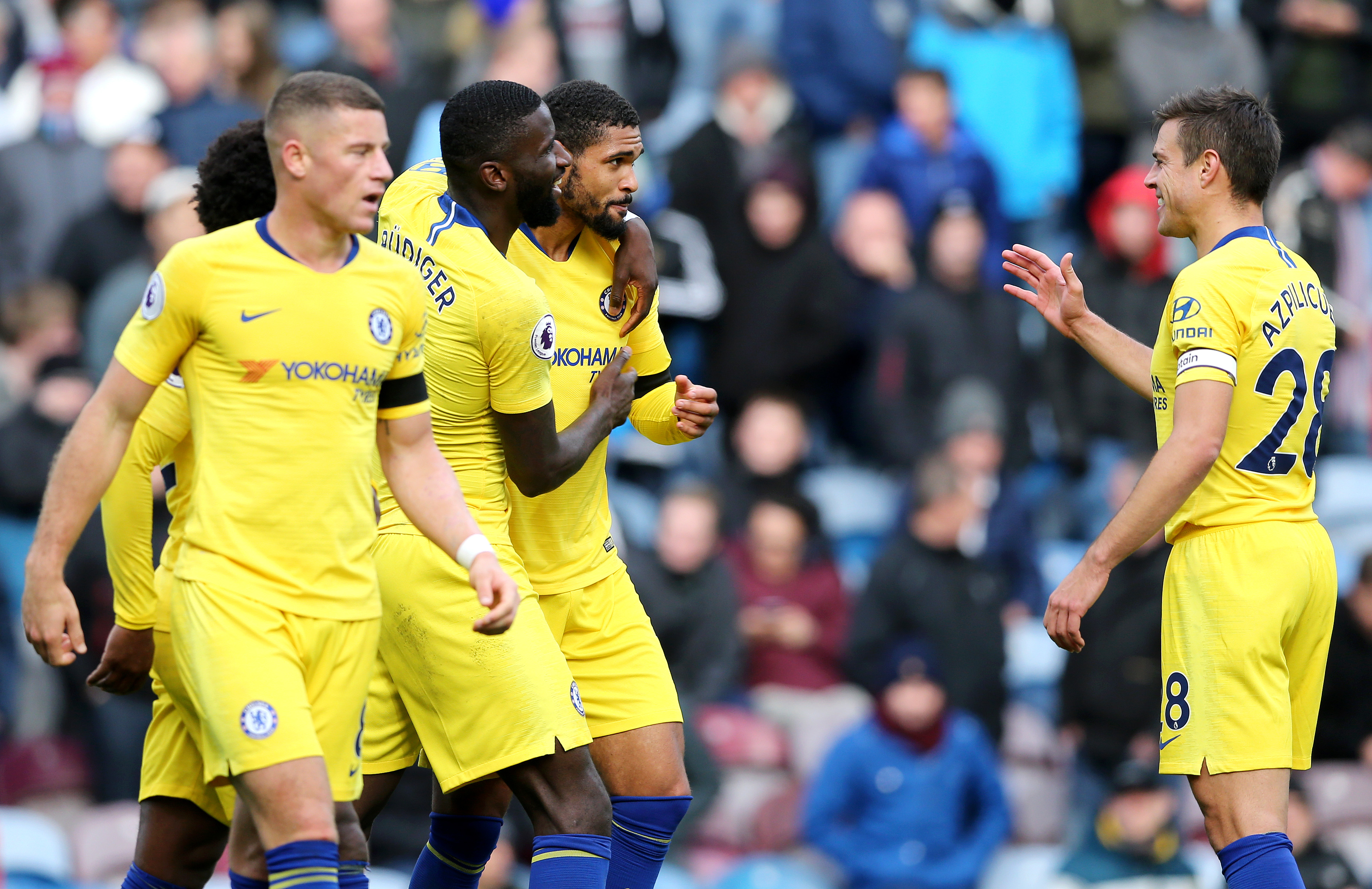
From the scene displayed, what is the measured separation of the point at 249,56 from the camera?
36.3 feet

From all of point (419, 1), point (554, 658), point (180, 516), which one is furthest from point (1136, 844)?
point (419, 1)

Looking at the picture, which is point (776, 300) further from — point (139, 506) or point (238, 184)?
point (139, 506)

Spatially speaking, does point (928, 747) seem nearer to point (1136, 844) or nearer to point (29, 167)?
point (1136, 844)

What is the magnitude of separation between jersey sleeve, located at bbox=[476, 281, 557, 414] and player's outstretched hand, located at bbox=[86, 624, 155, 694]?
4.15ft

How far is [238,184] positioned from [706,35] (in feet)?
24.8

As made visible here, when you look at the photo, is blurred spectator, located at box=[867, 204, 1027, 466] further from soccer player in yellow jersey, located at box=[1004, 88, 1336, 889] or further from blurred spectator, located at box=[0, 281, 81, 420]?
soccer player in yellow jersey, located at box=[1004, 88, 1336, 889]

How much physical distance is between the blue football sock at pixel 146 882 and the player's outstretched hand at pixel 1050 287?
10.8 ft

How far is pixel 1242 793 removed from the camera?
5.21 m

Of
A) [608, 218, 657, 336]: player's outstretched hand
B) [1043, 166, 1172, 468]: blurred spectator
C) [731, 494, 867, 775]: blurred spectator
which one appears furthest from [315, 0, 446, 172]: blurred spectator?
[608, 218, 657, 336]: player's outstretched hand

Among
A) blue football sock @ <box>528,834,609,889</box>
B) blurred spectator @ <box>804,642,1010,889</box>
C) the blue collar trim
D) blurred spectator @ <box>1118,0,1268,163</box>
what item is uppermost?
blurred spectator @ <box>1118,0,1268,163</box>

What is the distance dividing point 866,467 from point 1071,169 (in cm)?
260

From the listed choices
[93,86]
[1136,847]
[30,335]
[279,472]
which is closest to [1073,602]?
[279,472]

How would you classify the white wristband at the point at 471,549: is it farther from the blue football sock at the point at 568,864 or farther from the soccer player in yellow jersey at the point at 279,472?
the blue football sock at the point at 568,864

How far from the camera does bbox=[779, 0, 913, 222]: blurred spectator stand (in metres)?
12.1
